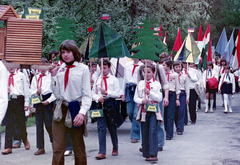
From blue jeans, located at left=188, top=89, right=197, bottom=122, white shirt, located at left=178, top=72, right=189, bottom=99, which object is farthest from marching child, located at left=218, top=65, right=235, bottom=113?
white shirt, located at left=178, top=72, right=189, bottom=99

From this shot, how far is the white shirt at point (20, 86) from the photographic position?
27.1 ft

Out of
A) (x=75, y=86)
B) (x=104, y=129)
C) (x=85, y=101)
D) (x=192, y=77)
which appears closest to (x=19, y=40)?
(x=75, y=86)

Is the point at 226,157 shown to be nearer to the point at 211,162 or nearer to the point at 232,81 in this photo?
the point at 211,162

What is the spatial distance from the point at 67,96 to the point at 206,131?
22.1 ft

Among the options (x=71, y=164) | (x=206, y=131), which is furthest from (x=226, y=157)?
(x=206, y=131)

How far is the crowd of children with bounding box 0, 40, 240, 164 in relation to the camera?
5.32 meters

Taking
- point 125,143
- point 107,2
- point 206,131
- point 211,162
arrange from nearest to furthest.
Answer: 1. point 211,162
2. point 125,143
3. point 206,131
4. point 107,2

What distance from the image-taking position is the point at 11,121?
27.3 feet

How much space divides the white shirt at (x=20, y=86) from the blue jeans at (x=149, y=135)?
2499 millimetres

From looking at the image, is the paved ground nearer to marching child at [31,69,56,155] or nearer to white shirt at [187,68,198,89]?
marching child at [31,69,56,155]

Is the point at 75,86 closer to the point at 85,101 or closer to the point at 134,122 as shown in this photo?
the point at 85,101

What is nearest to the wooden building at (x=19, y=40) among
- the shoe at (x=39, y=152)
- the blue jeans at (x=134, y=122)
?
the shoe at (x=39, y=152)

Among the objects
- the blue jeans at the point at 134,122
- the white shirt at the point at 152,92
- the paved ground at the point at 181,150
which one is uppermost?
the white shirt at the point at 152,92

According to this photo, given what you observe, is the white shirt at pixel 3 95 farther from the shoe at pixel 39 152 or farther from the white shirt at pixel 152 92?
the shoe at pixel 39 152
